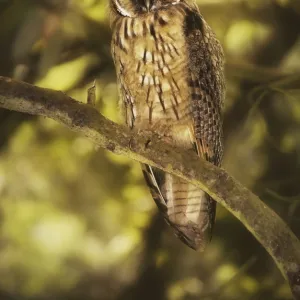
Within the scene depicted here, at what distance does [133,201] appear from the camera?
1.43 m

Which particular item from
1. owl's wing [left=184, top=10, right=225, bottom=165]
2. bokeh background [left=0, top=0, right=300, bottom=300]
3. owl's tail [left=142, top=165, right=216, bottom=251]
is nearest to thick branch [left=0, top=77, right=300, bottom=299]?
owl's wing [left=184, top=10, right=225, bottom=165]

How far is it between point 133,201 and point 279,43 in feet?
2.30

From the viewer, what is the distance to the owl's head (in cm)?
108

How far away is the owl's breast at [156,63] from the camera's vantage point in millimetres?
1058

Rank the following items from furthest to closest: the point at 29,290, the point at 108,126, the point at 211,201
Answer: the point at 29,290, the point at 211,201, the point at 108,126

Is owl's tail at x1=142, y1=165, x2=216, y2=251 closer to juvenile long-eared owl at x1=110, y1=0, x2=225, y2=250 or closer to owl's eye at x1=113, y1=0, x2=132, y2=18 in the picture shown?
juvenile long-eared owl at x1=110, y1=0, x2=225, y2=250

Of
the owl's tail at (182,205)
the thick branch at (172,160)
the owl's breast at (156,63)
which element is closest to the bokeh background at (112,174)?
the owl's tail at (182,205)

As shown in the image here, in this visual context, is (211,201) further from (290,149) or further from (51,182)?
(51,182)

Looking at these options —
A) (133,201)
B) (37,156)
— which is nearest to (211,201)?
(133,201)

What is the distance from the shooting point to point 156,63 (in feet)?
3.48

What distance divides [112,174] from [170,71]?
18.7 inches

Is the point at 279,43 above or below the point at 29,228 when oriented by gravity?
above

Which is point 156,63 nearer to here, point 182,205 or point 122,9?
point 122,9

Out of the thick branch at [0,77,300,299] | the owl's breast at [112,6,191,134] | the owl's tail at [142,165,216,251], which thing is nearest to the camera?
the thick branch at [0,77,300,299]
